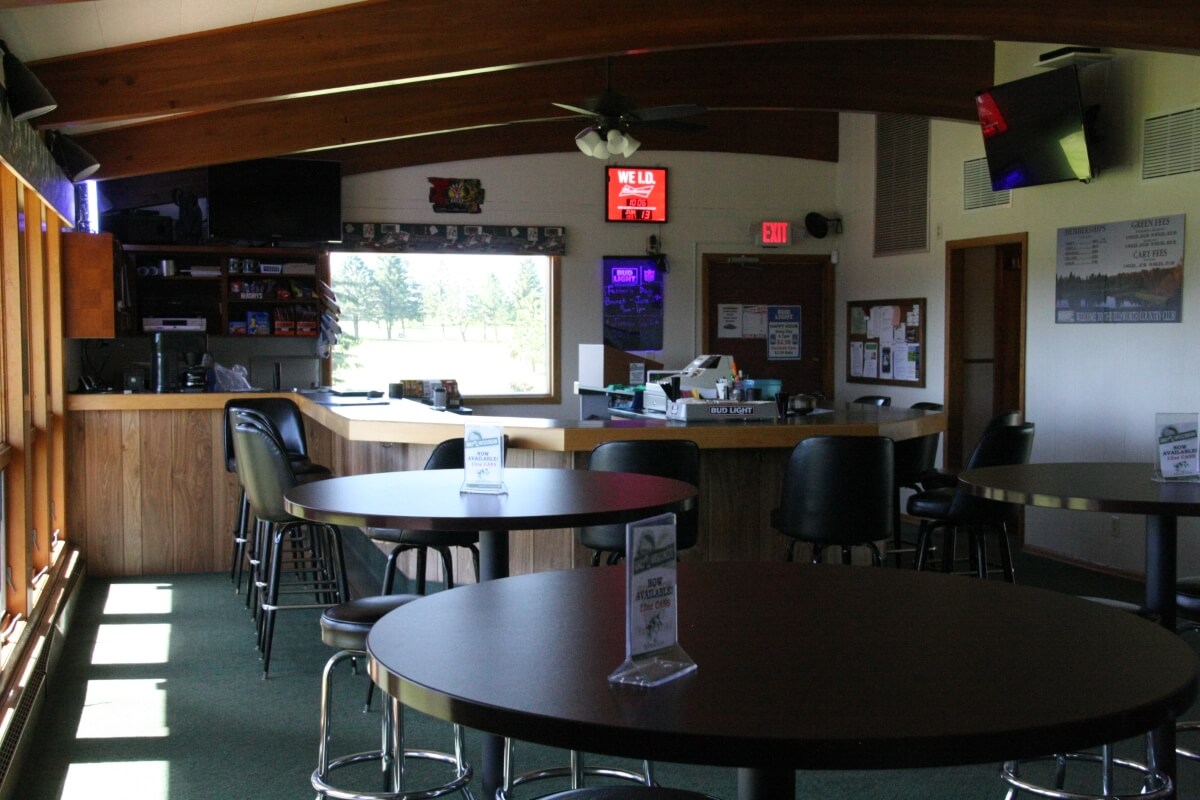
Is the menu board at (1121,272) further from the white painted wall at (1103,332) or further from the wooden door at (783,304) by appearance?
the wooden door at (783,304)

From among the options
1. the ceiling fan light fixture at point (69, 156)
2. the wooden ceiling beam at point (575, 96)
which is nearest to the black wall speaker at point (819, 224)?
the wooden ceiling beam at point (575, 96)

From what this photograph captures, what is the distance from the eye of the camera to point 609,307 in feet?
31.7

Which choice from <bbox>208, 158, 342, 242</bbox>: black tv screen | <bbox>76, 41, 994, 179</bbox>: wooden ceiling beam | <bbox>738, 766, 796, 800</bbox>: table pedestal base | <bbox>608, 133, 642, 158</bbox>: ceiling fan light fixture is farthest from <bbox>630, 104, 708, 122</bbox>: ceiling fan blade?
<bbox>738, 766, 796, 800</bbox>: table pedestal base

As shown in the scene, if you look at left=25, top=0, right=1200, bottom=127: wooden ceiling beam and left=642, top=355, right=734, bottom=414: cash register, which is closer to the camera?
left=25, top=0, right=1200, bottom=127: wooden ceiling beam

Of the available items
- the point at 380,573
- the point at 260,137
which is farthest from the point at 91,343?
the point at 380,573

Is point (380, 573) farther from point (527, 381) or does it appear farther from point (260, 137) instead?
point (527, 381)

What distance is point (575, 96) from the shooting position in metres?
7.29

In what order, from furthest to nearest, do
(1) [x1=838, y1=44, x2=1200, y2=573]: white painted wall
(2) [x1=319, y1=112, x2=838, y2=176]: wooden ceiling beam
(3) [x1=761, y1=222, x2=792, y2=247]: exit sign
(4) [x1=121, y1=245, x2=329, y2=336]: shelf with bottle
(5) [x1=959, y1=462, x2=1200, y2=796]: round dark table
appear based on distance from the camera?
1. (3) [x1=761, y1=222, x2=792, y2=247]: exit sign
2. (2) [x1=319, y1=112, x2=838, y2=176]: wooden ceiling beam
3. (4) [x1=121, y1=245, x2=329, y2=336]: shelf with bottle
4. (1) [x1=838, y1=44, x2=1200, y2=573]: white painted wall
5. (5) [x1=959, y1=462, x2=1200, y2=796]: round dark table

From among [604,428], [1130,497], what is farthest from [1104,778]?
[604,428]

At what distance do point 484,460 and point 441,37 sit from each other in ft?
8.76

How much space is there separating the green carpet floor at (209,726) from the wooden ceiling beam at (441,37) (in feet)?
7.91

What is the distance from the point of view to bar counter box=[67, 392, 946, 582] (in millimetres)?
4941

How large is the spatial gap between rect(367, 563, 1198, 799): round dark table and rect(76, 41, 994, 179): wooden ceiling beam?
5.67 meters

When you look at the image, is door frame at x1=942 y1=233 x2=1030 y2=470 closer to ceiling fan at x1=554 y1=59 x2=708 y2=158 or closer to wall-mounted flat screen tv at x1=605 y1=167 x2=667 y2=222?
wall-mounted flat screen tv at x1=605 y1=167 x2=667 y2=222
